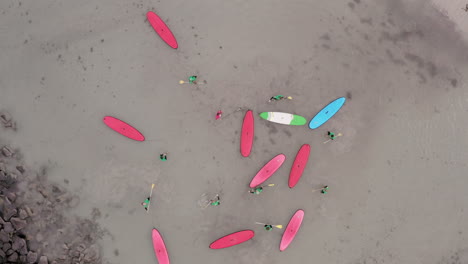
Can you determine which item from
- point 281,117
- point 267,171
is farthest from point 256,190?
point 281,117

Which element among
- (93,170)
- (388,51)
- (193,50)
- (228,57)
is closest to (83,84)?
(93,170)

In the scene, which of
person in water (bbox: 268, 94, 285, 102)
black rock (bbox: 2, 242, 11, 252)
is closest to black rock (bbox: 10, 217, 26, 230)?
black rock (bbox: 2, 242, 11, 252)

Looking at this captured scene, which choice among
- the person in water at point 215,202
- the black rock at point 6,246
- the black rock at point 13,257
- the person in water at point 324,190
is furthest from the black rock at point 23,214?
the person in water at point 324,190

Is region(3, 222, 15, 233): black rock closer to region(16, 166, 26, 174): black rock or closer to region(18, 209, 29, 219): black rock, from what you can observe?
region(18, 209, 29, 219): black rock

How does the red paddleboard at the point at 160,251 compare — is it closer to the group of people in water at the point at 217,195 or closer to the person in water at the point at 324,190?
the group of people in water at the point at 217,195

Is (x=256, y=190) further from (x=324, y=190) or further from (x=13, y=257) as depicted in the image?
(x=13, y=257)

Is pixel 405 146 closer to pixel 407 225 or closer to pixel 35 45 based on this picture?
pixel 407 225
